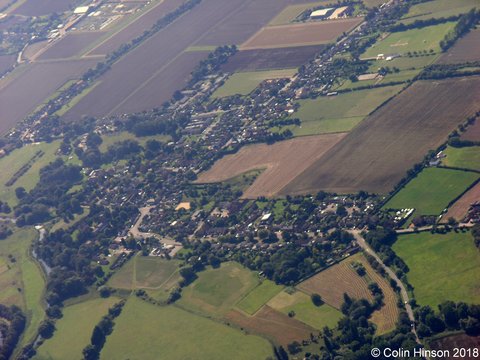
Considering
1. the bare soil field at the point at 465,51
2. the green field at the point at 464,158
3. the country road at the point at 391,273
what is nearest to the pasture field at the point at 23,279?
the country road at the point at 391,273

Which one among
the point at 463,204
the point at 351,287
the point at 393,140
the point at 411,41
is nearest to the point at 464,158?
the point at 463,204

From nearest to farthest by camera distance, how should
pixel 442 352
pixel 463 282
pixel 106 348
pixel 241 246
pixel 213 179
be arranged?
pixel 442 352 → pixel 463 282 → pixel 106 348 → pixel 241 246 → pixel 213 179

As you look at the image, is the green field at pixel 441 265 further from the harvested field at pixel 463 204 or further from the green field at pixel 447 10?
the green field at pixel 447 10

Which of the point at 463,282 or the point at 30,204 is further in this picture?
the point at 30,204

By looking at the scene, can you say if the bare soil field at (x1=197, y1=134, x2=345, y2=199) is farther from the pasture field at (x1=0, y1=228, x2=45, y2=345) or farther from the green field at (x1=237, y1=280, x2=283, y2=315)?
the pasture field at (x1=0, y1=228, x2=45, y2=345)

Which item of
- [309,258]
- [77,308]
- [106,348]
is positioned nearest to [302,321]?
[309,258]

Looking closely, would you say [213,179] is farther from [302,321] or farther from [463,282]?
[463,282]
